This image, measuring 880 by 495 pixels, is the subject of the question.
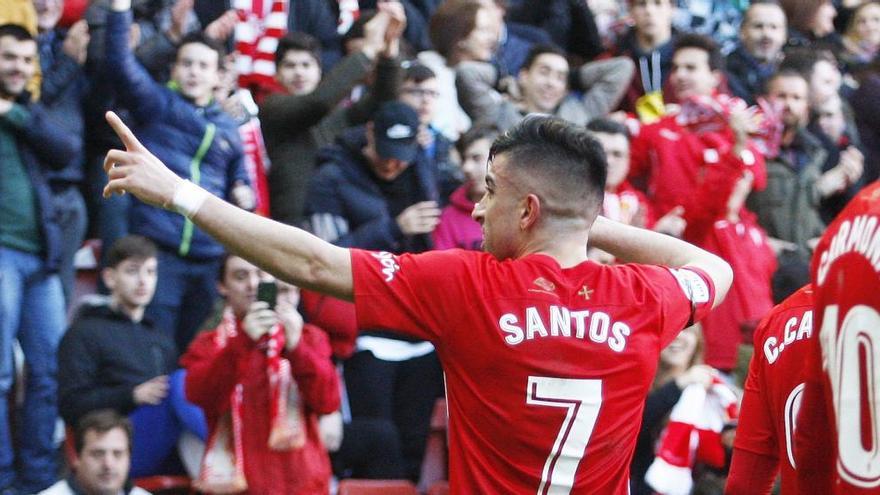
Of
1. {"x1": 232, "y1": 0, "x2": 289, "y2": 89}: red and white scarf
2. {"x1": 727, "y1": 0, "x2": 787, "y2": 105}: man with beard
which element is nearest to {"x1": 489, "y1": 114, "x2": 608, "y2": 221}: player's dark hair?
{"x1": 232, "y1": 0, "x2": 289, "y2": 89}: red and white scarf

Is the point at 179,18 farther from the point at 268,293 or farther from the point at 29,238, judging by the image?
the point at 268,293

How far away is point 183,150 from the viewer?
1011 cm

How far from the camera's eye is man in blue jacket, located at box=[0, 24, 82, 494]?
29.5ft

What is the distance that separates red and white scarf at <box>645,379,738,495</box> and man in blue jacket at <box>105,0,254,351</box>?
304 cm

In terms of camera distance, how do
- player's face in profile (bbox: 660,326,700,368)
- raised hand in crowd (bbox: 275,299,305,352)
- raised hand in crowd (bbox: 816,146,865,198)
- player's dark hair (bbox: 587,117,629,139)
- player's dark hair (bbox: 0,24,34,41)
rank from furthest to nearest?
raised hand in crowd (bbox: 816,146,865,198) → player's dark hair (bbox: 587,117,629,139) → player's dark hair (bbox: 0,24,34,41) → player's face in profile (bbox: 660,326,700,368) → raised hand in crowd (bbox: 275,299,305,352)

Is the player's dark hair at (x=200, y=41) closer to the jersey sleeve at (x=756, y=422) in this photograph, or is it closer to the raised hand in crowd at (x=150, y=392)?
the raised hand in crowd at (x=150, y=392)

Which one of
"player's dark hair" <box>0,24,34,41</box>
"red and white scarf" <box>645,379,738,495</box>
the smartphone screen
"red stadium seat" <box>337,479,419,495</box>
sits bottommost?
"red stadium seat" <box>337,479,419,495</box>

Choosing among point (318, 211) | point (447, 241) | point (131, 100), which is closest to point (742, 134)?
point (447, 241)

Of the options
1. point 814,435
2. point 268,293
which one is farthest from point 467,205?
point 814,435

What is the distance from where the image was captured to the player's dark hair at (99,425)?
809cm

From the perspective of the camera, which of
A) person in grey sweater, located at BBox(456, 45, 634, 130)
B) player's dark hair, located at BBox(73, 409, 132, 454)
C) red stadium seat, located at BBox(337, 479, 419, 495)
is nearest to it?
player's dark hair, located at BBox(73, 409, 132, 454)

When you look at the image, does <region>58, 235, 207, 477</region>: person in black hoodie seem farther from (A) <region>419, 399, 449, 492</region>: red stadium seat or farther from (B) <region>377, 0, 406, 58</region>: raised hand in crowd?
(B) <region>377, 0, 406, 58</region>: raised hand in crowd

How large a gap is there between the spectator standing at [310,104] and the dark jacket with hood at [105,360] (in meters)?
1.81

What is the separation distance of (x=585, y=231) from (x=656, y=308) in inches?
12.6
